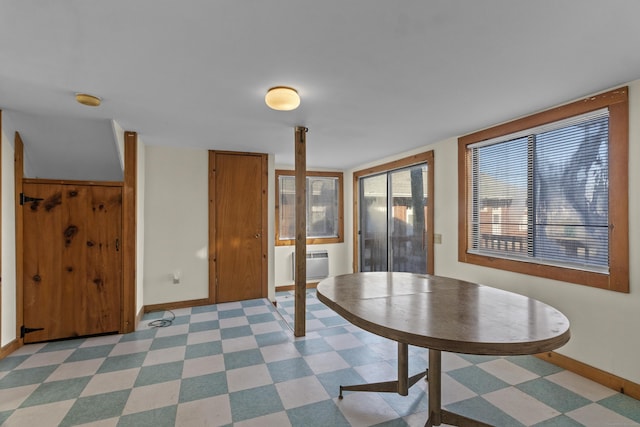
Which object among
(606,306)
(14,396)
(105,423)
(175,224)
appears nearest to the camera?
(105,423)

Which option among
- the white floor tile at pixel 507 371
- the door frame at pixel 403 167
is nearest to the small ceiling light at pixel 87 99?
the door frame at pixel 403 167

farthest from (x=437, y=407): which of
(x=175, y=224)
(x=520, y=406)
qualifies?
(x=175, y=224)

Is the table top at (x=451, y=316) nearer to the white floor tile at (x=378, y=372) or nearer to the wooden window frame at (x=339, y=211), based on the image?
the white floor tile at (x=378, y=372)

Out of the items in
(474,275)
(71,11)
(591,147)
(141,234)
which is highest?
(71,11)

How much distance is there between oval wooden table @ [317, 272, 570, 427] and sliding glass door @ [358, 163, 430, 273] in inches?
73.5

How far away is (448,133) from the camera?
340 centimetres

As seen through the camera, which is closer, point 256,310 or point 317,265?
point 256,310

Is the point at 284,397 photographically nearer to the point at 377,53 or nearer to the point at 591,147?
the point at 377,53

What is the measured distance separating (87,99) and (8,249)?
167 cm

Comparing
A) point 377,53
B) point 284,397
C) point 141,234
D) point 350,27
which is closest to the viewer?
point 350,27

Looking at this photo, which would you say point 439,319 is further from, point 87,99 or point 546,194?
point 87,99

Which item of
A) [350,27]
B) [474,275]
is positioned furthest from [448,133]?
[350,27]

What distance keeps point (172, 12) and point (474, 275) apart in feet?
11.2

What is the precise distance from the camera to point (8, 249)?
9.09 ft
